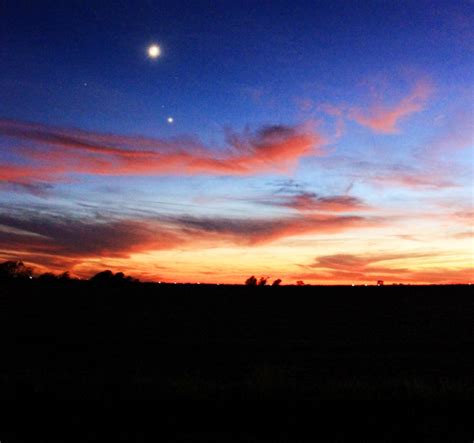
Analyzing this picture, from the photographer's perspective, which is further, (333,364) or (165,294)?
(165,294)

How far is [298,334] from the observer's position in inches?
1447

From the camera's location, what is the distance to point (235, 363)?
26.0 metres

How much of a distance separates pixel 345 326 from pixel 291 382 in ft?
83.6

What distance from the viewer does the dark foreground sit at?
36.6 ft

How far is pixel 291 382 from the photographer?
49.8 feet

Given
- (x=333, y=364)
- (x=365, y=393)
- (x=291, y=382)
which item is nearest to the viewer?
(x=365, y=393)

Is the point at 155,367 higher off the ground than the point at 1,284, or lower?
lower

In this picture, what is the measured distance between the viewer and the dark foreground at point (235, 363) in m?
11.2

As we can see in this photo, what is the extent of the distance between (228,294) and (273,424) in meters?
42.6

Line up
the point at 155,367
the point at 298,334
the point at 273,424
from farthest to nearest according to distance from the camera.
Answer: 1. the point at 298,334
2. the point at 155,367
3. the point at 273,424

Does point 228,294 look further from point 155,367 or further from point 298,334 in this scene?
point 155,367

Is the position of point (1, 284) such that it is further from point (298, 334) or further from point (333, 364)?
point (333, 364)

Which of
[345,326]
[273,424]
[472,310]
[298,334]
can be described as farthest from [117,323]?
[273,424]

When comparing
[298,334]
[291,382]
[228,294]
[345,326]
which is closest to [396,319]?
[345,326]
